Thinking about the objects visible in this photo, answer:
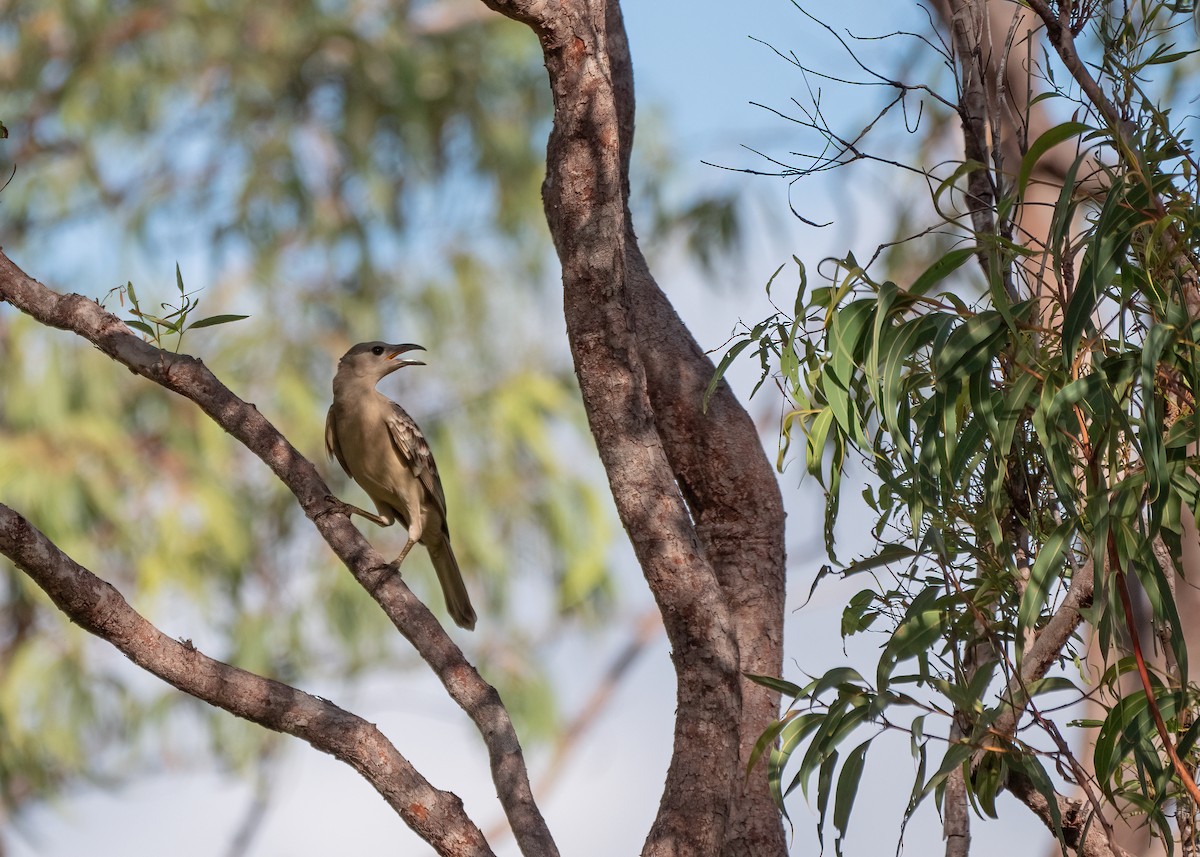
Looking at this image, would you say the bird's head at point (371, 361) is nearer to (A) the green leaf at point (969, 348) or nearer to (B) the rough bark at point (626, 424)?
(B) the rough bark at point (626, 424)

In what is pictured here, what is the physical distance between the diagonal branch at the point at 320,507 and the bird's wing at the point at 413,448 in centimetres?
162

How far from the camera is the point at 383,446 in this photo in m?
4.38

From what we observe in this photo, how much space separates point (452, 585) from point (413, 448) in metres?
0.62

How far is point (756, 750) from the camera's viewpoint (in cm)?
234

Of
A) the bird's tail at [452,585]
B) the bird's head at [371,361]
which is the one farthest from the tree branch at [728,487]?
the bird's tail at [452,585]

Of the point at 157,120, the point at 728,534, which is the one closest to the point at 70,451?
the point at 157,120

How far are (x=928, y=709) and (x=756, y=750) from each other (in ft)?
0.99

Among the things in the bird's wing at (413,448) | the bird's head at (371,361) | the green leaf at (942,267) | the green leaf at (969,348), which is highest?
the bird's head at (371,361)

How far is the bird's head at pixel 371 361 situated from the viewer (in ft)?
A: 14.8

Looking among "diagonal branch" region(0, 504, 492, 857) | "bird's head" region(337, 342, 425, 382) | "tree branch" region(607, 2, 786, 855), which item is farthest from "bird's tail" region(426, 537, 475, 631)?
"diagonal branch" region(0, 504, 492, 857)

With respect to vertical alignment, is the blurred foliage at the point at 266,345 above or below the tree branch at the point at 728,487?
above

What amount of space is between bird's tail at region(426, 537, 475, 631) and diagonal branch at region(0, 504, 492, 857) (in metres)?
2.49

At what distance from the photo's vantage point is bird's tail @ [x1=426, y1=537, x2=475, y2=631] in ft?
15.5

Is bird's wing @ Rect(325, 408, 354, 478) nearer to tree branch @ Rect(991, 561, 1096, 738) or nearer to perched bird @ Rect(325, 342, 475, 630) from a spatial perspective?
perched bird @ Rect(325, 342, 475, 630)
